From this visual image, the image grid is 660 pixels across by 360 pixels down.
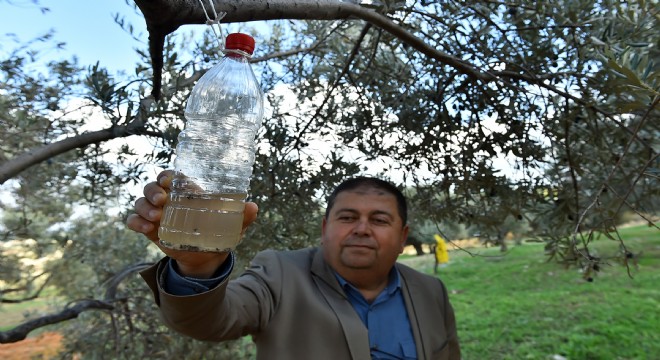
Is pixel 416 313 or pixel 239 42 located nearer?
pixel 239 42

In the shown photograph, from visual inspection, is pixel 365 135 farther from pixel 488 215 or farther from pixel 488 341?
pixel 488 341

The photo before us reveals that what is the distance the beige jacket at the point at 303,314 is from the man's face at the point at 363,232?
123mm

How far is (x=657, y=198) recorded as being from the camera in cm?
368

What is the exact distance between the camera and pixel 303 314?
8.62ft

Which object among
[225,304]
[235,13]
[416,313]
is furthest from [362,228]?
[235,13]

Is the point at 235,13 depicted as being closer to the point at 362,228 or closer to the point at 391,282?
the point at 362,228

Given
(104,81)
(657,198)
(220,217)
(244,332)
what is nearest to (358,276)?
(244,332)

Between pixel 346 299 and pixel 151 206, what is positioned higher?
pixel 151 206

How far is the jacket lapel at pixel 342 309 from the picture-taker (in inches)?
99.3

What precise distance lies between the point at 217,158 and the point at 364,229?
46.1 inches

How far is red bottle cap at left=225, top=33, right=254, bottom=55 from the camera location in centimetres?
143

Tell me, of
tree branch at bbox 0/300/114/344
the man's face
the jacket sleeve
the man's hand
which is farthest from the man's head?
tree branch at bbox 0/300/114/344

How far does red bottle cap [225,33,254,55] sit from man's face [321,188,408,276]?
1668 mm

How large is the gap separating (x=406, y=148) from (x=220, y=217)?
2817 mm
